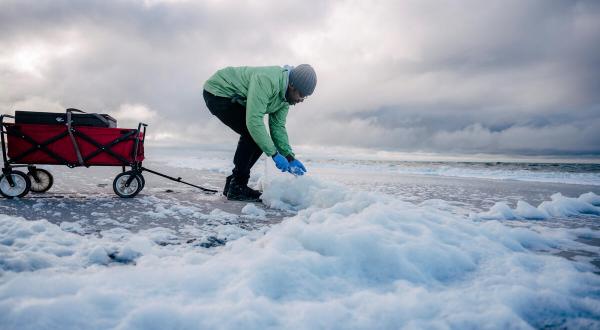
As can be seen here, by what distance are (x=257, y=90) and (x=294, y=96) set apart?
0.52 metres

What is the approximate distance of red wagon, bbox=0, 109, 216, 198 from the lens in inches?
142

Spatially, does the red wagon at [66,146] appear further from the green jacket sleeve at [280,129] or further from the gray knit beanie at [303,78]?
the gray knit beanie at [303,78]

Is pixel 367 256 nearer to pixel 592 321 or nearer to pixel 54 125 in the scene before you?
pixel 592 321

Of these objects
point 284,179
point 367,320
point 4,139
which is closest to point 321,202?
point 284,179

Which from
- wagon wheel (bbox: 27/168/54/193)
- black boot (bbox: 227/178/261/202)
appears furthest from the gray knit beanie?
wagon wheel (bbox: 27/168/54/193)

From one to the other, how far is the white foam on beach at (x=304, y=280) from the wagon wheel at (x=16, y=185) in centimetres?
187

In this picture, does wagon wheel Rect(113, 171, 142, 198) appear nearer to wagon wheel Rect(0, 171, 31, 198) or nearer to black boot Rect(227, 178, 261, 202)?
wagon wheel Rect(0, 171, 31, 198)

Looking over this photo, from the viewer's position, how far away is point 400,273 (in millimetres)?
1566

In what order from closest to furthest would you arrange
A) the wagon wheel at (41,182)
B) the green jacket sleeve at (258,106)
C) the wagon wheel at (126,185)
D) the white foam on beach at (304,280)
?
the white foam on beach at (304,280) → the green jacket sleeve at (258,106) → the wagon wheel at (126,185) → the wagon wheel at (41,182)

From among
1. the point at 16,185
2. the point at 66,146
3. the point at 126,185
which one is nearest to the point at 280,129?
the point at 126,185

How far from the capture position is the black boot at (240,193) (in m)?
4.18

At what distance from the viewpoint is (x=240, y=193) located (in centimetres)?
421

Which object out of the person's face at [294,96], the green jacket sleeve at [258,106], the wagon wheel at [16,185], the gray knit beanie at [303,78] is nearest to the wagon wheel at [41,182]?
the wagon wheel at [16,185]

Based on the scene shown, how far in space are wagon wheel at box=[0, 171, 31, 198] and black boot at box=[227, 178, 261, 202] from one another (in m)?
2.35
